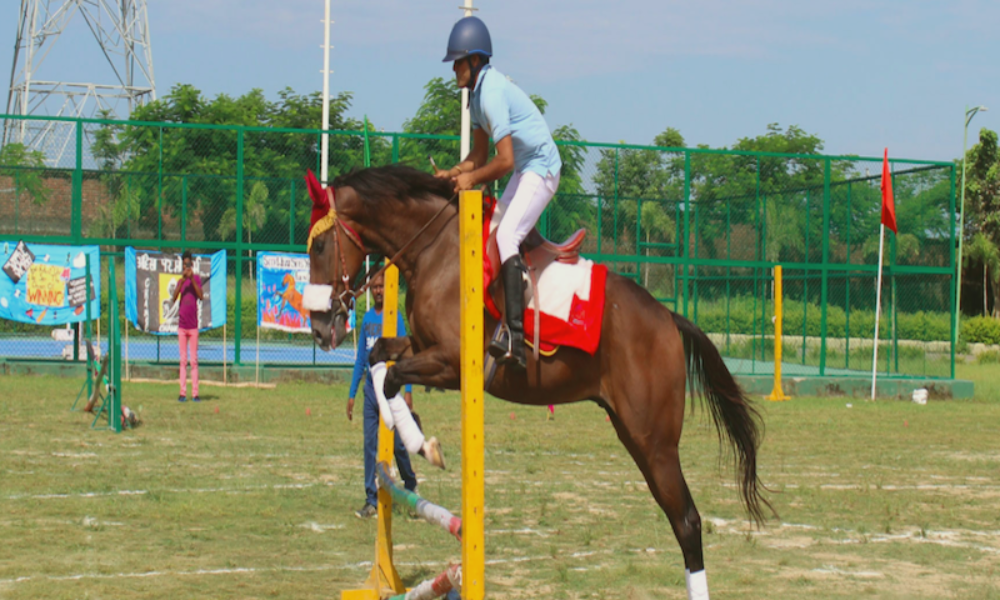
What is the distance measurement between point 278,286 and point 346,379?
226 cm

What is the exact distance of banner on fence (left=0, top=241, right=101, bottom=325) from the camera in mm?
19016

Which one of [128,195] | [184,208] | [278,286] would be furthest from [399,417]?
[128,195]

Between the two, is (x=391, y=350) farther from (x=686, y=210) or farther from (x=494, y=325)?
(x=686, y=210)

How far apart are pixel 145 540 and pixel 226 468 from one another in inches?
123

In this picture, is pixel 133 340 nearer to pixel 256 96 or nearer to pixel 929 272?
pixel 929 272

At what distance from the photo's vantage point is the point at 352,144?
21.3 metres

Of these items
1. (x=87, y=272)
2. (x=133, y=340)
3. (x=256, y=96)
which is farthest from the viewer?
(x=256, y=96)

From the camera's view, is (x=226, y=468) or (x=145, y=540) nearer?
(x=145, y=540)

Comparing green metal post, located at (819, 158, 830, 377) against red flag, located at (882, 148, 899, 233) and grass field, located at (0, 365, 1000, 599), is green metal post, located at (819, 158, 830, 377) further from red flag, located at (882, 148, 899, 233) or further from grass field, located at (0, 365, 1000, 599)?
grass field, located at (0, 365, 1000, 599)

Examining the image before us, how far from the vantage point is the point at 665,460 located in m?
5.96

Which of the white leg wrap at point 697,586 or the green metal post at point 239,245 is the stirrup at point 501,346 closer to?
the white leg wrap at point 697,586

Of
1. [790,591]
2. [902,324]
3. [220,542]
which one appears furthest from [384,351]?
[902,324]

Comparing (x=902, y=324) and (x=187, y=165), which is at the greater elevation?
(x=187, y=165)

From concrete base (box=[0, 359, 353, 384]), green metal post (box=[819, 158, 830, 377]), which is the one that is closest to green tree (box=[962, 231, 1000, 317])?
green metal post (box=[819, 158, 830, 377])
